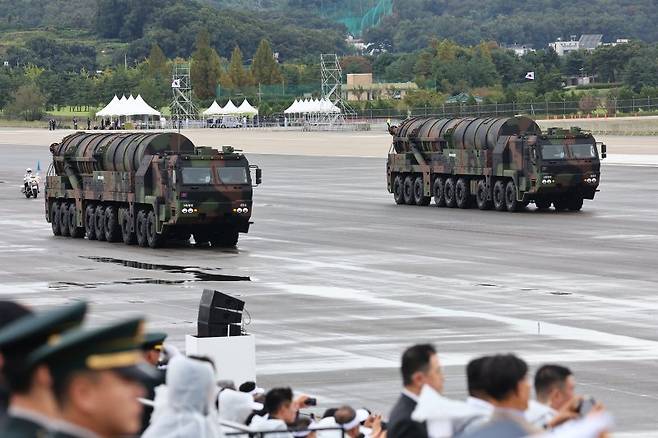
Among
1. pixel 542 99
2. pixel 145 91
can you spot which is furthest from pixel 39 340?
pixel 145 91

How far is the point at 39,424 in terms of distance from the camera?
392cm

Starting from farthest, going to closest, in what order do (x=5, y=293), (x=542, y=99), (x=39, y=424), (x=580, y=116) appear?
(x=542, y=99), (x=580, y=116), (x=5, y=293), (x=39, y=424)

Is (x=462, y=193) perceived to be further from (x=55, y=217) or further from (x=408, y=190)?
(x=55, y=217)

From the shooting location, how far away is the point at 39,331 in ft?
12.9

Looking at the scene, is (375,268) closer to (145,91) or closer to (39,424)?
(39,424)

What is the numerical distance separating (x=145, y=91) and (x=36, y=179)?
13733 cm

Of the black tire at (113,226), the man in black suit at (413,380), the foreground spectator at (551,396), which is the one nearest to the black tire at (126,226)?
the black tire at (113,226)

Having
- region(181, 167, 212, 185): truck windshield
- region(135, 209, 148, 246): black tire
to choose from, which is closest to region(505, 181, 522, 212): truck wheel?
region(181, 167, 212, 185): truck windshield

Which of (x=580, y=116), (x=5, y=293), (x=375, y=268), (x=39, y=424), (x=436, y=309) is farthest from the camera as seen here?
(x=580, y=116)

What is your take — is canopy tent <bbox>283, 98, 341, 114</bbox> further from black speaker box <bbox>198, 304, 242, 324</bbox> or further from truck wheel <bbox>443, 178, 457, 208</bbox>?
black speaker box <bbox>198, 304, 242, 324</bbox>

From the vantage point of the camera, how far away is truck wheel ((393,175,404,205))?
53.9m

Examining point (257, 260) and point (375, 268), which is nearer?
point (375, 268)

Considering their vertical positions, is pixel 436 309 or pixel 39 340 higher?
pixel 39 340

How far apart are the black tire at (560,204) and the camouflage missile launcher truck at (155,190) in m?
13.0
